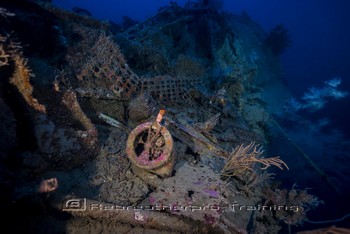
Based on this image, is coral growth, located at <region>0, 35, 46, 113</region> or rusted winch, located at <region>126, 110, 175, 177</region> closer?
coral growth, located at <region>0, 35, 46, 113</region>

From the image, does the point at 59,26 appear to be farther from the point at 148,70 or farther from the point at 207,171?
the point at 207,171

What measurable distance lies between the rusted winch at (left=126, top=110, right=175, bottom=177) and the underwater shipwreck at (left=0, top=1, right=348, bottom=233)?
0.06ft

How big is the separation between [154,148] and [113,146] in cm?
91

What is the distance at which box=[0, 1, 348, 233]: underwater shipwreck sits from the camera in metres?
2.72

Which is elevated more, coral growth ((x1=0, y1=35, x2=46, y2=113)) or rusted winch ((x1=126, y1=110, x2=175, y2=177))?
coral growth ((x1=0, y1=35, x2=46, y2=113))

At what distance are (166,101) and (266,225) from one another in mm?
3601

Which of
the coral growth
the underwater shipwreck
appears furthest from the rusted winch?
the coral growth

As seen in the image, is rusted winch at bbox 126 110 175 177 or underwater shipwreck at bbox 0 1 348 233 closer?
underwater shipwreck at bbox 0 1 348 233

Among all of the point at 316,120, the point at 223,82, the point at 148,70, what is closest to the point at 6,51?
the point at 148,70

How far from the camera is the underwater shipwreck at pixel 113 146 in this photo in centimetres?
272

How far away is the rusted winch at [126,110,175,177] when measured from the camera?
136 inches

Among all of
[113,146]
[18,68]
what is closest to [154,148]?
[113,146]

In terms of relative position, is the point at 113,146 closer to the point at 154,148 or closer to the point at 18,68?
the point at 154,148

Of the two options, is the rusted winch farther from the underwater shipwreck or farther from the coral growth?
the coral growth
